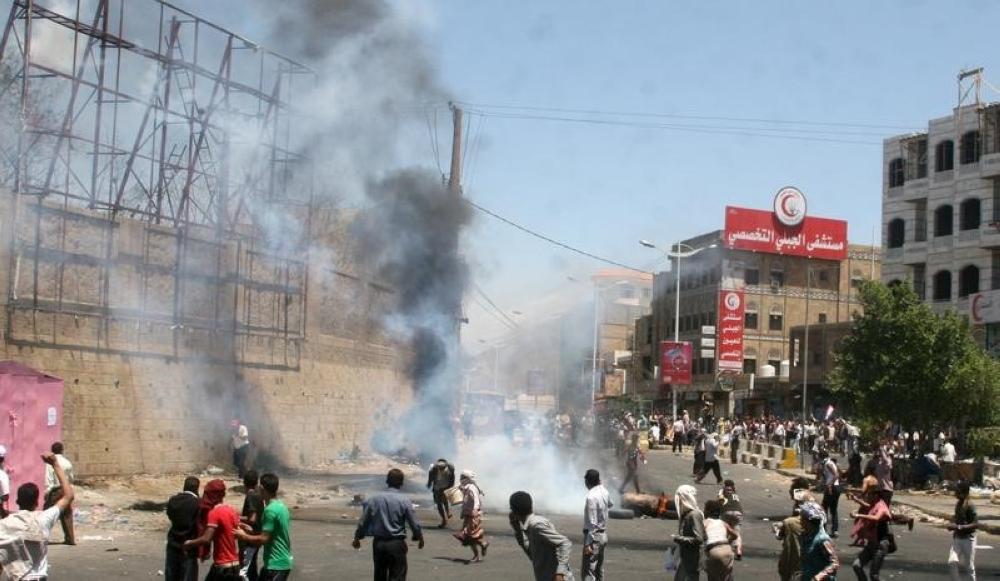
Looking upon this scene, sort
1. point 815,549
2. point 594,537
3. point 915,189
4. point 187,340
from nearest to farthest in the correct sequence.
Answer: point 815,549 < point 594,537 < point 187,340 < point 915,189

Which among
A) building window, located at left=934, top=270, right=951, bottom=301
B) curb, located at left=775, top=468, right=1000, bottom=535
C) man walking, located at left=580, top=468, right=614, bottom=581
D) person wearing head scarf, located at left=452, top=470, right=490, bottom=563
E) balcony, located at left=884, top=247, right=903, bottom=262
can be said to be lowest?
curb, located at left=775, top=468, right=1000, bottom=535

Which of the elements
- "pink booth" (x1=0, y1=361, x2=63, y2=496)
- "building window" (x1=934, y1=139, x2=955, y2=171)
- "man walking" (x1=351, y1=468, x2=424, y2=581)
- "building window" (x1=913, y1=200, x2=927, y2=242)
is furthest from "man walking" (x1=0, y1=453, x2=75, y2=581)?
"building window" (x1=913, y1=200, x2=927, y2=242)

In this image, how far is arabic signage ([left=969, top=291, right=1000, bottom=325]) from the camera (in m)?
47.3

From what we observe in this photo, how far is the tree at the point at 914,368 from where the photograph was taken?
111 ft

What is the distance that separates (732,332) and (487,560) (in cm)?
5343

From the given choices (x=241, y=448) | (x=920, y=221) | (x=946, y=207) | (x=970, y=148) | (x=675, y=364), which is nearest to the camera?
(x=241, y=448)

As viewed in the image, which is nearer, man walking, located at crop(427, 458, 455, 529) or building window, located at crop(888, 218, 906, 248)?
man walking, located at crop(427, 458, 455, 529)

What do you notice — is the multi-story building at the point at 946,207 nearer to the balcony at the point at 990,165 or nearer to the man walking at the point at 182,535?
the balcony at the point at 990,165

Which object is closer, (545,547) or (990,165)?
(545,547)

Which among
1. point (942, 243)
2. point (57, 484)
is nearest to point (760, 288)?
point (942, 243)

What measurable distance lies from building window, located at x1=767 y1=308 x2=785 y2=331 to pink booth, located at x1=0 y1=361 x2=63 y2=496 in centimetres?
6296

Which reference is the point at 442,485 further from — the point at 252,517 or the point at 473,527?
the point at 252,517

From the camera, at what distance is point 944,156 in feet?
173

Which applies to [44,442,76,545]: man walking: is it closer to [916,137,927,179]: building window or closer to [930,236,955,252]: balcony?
[930,236,955,252]: balcony
